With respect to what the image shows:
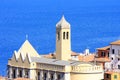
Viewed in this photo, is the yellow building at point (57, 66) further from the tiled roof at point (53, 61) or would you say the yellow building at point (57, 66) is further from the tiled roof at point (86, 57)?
the tiled roof at point (86, 57)

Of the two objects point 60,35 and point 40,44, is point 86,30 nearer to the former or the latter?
point 40,44

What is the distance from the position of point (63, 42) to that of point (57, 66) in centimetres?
444

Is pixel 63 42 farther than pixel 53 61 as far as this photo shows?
Yes

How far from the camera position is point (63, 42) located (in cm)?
8019

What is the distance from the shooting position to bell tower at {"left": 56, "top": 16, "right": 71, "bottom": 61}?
80.0 m

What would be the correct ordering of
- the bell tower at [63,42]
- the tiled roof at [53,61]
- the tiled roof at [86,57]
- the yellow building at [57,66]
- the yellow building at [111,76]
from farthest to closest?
the tiled roof at [86,57]
the bell tower at [63,42]
the tiled roof at [53,61]
the yellow building at [57,66]
the yellow building at [111,76]

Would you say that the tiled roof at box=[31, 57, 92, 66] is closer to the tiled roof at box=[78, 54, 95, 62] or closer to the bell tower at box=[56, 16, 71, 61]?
the bell tower at box=[56, 16, 71, 61]

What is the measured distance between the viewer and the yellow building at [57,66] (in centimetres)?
7544

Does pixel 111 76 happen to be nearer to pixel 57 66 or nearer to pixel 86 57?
pixel 57 66

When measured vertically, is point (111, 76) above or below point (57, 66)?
below

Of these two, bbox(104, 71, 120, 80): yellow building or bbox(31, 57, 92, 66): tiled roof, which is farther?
bbox(31, 57, 92, 66): tiled roof

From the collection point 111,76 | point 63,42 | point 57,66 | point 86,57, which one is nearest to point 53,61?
point 57,66

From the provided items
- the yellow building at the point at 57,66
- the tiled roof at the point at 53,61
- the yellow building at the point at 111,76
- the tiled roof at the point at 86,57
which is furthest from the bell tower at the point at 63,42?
the tiled roof at the point at 86,57

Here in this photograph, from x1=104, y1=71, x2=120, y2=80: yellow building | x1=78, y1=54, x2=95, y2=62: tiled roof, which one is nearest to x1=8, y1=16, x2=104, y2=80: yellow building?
x1=104, y1=71, x2=120, y2=80: yellow building
